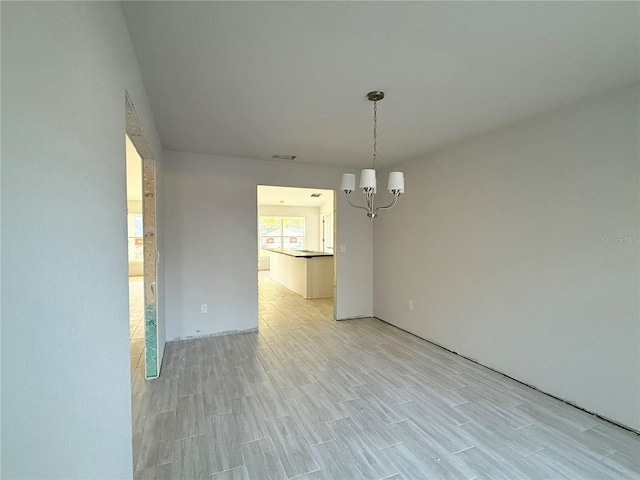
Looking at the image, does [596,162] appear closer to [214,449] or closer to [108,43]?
[108,43]

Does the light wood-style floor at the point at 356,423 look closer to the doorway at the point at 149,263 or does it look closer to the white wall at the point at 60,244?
the doorway at the point at 149,263

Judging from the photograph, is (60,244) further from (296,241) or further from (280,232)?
(296,241)

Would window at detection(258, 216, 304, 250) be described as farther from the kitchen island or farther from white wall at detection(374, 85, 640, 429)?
white wall at detection(374, 85, 640, 429)

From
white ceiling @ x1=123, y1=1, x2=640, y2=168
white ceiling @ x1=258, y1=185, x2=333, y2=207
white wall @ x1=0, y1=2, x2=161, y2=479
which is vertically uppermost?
white ceiling @ x1=258, y1=185, x2=333, y2=207

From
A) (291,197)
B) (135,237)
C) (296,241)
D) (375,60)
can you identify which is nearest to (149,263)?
(375,60)

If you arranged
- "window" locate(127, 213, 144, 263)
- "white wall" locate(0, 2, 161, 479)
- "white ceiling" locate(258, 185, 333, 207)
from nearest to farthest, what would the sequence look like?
"white wall" locate(0, 2, 161, 479) < "white ceiling" locate(258, 185, 333, 207) < "window" locate(127, 213, 144, 263)

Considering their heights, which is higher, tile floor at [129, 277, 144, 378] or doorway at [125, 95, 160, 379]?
doorway at [125, 95, 160, 379]

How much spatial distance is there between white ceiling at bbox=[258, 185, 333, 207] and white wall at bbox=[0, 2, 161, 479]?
6.41 metres

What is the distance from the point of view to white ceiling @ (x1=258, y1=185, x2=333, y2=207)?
7828 millimetres

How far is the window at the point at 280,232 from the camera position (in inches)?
417

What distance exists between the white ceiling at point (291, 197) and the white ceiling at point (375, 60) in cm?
493

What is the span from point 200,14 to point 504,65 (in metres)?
1.74

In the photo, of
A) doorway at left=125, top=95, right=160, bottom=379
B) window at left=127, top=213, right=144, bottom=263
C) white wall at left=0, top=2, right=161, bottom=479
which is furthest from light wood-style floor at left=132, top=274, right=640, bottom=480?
window at left=127, top=213, right=144, bottom=263

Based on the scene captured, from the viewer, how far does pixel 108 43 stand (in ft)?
3.85
